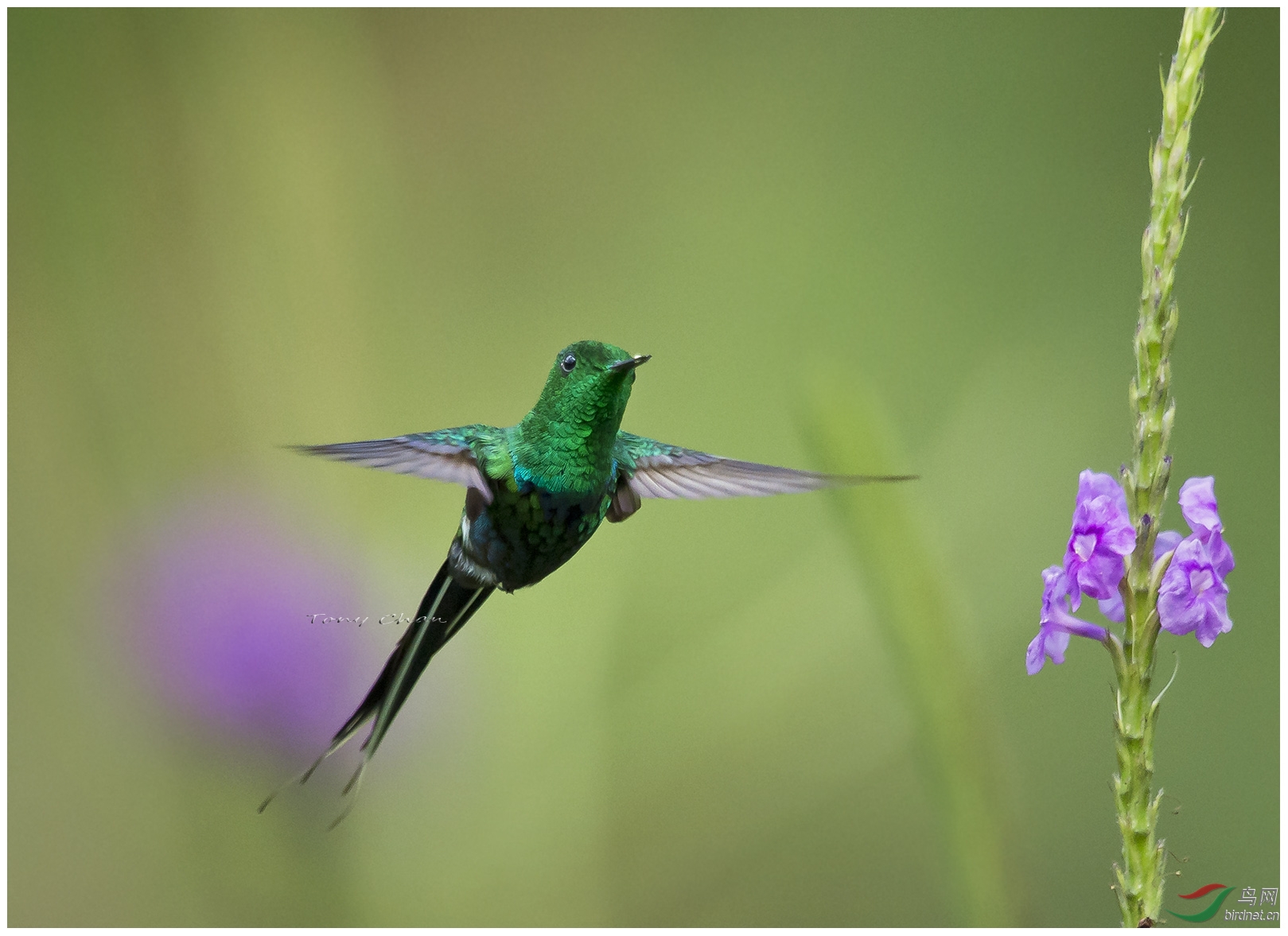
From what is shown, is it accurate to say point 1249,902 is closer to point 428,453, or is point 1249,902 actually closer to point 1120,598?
point 1120,598

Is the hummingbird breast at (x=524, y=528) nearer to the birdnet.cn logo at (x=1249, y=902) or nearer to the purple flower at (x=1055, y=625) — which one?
the purple flower at (x=1055, y=625)

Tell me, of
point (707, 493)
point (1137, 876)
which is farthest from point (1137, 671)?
point (707, 493)

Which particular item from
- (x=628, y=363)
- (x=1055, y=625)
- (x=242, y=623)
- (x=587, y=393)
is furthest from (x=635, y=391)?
(x=1055, y=625)

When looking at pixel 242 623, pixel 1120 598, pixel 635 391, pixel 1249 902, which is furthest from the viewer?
pixel 635 391

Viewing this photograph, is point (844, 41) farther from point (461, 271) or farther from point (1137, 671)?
point (1137, 671)

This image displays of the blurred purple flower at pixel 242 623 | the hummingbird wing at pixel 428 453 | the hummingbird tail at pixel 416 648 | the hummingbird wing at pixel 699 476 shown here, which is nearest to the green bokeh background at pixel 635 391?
the blurred purple flower at pixel 242 623
